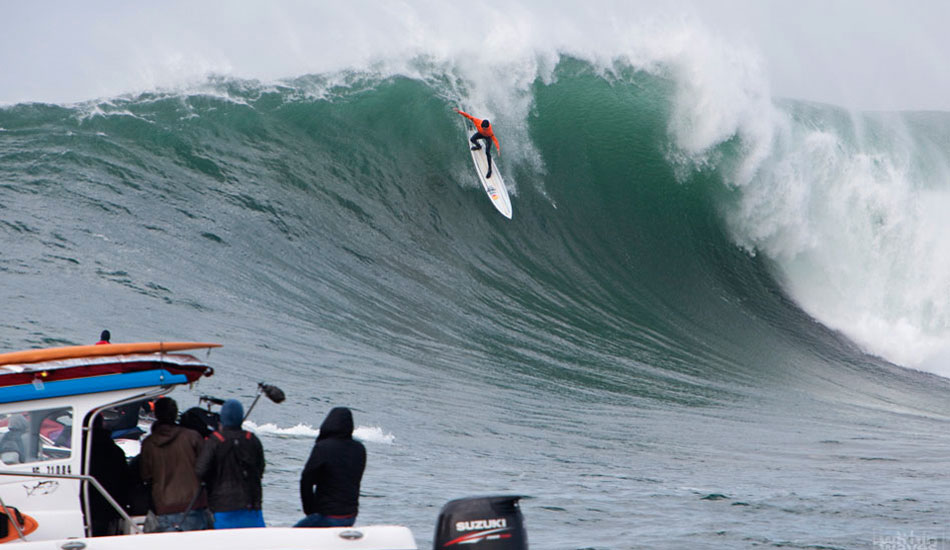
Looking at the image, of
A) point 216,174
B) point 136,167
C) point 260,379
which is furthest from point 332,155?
point 260,379

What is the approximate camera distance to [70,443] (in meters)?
5.86

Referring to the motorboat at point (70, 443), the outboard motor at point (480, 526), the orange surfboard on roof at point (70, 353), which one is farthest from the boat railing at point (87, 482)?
the outboard motor at point (480, 526)

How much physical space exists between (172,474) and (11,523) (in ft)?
2.88

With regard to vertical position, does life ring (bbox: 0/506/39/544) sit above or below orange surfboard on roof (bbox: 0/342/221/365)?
below

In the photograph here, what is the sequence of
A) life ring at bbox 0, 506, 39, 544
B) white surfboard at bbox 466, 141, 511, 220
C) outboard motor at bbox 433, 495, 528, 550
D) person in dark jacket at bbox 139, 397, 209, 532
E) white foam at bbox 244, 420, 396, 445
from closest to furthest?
life ring at bbox 0, 506, 39, 544, outboard motor at bbox 433, 495, 528, 550, person in dark jacket at bbox 139, 397, 209, 532, white foam at bbox 244, 420, 396, 445, white surfboard at bbox 466, 141, 511, 220

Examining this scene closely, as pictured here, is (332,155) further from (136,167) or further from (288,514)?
(288,514)

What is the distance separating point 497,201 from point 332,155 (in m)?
3.70

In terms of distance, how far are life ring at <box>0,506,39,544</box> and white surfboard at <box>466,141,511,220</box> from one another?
1586 cm

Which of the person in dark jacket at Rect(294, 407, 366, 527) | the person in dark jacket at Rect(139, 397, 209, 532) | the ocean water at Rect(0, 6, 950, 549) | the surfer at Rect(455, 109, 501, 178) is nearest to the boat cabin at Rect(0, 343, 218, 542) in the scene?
the person in dark jacket at Rect(139, 397, 209, 532)

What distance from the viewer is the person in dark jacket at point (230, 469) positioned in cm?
570

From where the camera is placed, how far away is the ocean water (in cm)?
1027

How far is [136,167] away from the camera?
19750 mm

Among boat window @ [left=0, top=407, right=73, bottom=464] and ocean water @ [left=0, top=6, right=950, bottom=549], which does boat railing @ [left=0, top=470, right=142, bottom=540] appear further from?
ocean water @ [left=0, top=6, right=950, bottom=549]

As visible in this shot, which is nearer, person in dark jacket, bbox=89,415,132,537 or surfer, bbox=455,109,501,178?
person in dark jacket, bbox=89,415,132,537
